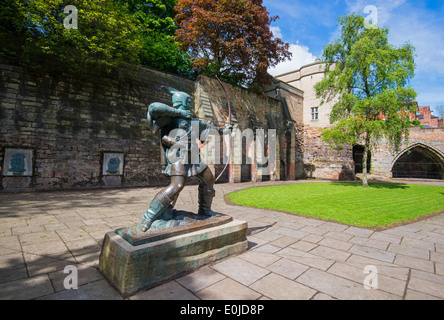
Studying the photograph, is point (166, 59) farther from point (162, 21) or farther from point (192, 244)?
point (192, 244)

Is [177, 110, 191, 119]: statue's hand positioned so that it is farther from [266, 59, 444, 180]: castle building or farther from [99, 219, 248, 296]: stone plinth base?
[266, 59, 444, 180]: castle building

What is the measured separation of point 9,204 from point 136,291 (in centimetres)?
647

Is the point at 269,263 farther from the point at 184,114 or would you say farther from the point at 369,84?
the point at 369,84

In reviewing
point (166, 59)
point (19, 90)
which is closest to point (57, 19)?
point (19, 90)

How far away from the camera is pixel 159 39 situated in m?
14.9

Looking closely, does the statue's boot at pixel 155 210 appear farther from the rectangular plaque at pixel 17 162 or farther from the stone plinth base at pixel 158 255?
the rectangular plaque at pixel 17 162

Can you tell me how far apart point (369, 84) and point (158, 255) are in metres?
16.6

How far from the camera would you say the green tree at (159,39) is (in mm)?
14094

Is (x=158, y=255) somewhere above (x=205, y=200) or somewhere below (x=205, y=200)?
below

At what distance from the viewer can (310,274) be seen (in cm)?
243

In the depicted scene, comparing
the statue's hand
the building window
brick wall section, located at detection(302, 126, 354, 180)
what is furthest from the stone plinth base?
the building window

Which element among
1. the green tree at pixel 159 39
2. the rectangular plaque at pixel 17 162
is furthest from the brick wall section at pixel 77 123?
the green tree at pixel 159 39

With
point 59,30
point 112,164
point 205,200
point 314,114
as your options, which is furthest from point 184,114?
point 314,114

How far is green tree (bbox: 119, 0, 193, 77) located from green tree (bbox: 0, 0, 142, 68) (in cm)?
406
